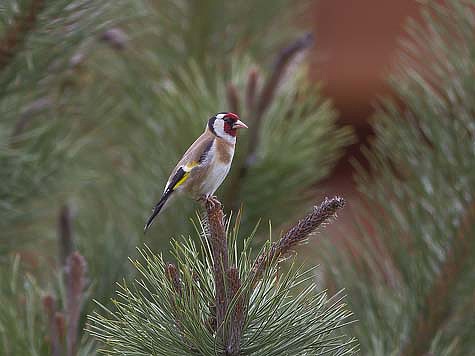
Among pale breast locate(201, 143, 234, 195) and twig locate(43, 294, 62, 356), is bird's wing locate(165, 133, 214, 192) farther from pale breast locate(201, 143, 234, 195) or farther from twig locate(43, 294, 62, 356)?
twig locate(43, 294, 62, 356)

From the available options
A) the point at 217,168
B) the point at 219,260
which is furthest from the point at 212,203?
the point at 217,168

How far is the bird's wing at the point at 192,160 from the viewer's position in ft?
3.88

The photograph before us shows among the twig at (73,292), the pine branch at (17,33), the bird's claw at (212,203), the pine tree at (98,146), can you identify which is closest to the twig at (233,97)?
the pine tree at (98,146)

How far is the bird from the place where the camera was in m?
1.11

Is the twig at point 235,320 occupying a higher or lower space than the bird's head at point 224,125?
higher

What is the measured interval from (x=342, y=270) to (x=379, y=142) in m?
0.19

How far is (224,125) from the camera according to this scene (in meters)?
1.17

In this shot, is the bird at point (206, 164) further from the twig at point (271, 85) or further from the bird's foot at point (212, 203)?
the bird's foot at point (212, 203)

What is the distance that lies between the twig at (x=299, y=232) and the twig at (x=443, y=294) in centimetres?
42

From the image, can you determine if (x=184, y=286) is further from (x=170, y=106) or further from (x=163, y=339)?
(x=170, y=106)

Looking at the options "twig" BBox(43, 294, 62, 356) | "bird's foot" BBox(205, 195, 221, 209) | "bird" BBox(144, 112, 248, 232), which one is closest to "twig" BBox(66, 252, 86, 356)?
"twig" BBox(43, 294, 62, 356)

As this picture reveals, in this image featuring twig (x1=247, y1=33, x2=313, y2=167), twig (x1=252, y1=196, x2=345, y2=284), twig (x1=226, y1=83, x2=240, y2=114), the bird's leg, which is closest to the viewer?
twig (x1=252, y1=196, x2=345, y2=284)

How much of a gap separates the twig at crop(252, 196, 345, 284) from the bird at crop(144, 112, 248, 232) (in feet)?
1.16

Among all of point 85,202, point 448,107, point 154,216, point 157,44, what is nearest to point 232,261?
point 154,216
